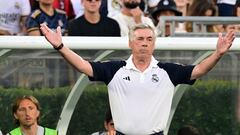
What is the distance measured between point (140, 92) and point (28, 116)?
6.14ft

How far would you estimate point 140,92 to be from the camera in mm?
7715

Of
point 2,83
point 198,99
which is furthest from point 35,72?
point 198,99

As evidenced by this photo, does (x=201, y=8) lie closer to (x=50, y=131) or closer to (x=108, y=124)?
(x=108, y=124)

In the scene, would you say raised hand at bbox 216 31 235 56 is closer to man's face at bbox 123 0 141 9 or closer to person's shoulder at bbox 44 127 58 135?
person's shoulder at bbox 44 127 58 135

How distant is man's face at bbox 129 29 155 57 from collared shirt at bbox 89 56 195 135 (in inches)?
7.0

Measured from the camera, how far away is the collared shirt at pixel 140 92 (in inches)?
304

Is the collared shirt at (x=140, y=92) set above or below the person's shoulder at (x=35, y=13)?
below

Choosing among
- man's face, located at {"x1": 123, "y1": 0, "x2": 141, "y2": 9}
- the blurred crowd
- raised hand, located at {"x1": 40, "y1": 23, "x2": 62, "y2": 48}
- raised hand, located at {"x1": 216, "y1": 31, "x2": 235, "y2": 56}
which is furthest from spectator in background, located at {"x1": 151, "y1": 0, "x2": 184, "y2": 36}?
raised hand, located at {"x1": 40, "y1": 23, "x2": 62, "y2": 48}

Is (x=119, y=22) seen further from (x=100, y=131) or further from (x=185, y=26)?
(x=100, y=131)

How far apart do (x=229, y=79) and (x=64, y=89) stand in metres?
1.61

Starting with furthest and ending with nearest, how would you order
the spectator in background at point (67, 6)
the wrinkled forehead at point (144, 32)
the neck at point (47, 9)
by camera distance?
the spectator in background at point (67, 6) → the neck at point (47, 9) → the wrinkled forehead at point (144, 32)

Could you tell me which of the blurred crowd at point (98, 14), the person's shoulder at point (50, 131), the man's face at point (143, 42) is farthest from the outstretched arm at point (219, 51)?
the blurred crowd at point (98, 14)

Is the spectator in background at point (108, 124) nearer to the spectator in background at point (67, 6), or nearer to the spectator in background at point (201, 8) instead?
the spectator in background at point (201, 8)

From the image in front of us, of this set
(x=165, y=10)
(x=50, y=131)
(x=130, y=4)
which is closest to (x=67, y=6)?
(x=130, y=4)
